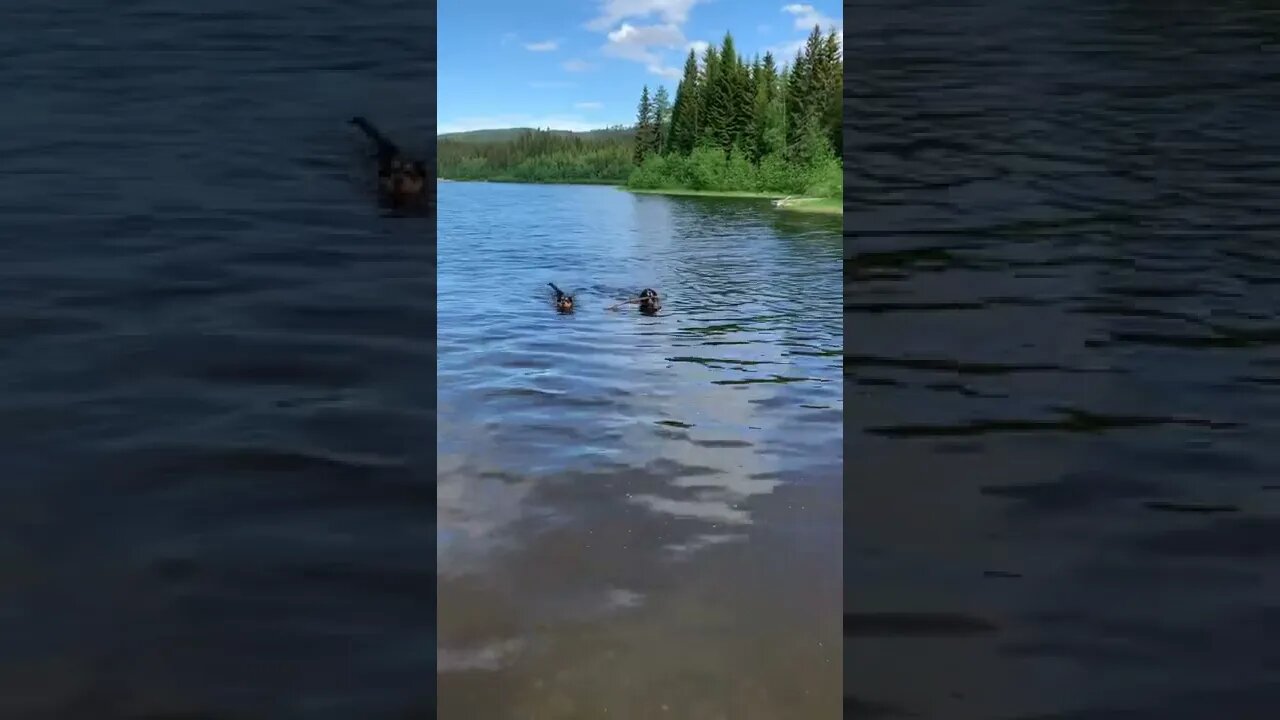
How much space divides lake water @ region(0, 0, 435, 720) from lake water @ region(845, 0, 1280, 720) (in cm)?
222

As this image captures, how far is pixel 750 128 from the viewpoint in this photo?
61.1m

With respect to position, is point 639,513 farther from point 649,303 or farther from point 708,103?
point 708,103

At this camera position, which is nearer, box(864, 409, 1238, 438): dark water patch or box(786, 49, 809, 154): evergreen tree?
box(864, 409, 1238, 438): dark water patch

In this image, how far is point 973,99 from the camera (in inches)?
725

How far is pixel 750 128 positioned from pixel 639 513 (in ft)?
193

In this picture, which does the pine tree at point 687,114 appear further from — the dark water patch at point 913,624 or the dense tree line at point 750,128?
the dark water patch at point 913,624

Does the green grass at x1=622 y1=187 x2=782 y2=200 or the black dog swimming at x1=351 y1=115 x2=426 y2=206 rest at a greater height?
the green grass at x1=622 y1=187 x2=782 y2=200

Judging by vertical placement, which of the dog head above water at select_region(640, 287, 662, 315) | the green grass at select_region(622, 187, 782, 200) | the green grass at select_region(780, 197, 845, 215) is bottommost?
the dog head above water at select_region(640, 287, 662, 315)

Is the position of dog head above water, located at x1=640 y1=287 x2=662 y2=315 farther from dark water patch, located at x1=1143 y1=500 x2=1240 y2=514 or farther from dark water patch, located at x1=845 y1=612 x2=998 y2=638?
dark water patch, located at x1=845 y1=612 x2=998 y2=638

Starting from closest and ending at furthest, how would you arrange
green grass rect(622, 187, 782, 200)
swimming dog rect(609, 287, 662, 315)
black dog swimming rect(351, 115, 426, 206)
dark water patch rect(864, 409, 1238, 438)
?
dark water patch rect(864, 409, 1238, 438) → swimming dog rect(609, 287, 662, 315) → black dog swimming rect(351, 115, 426, 206) → green grass rect(622, 187, 782, 200)

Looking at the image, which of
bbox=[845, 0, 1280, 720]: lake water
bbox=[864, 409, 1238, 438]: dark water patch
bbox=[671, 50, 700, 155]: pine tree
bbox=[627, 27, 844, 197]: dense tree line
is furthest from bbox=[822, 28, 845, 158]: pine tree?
bbox=[864, 409, 1238, 438]: dark water patch

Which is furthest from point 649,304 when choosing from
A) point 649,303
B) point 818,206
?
point 818,206

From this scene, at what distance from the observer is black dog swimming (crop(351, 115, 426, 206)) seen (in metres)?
11.2

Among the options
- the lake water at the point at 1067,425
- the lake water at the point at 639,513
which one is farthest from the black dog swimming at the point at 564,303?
the lake water at the point at 1067,425
